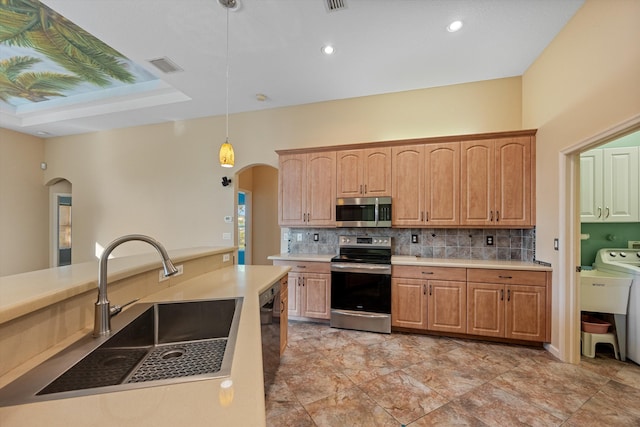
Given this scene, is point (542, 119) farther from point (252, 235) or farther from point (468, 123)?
point (252, 235)

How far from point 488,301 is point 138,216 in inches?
224

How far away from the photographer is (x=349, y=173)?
3549 millimetres

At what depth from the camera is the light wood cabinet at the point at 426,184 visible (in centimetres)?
320

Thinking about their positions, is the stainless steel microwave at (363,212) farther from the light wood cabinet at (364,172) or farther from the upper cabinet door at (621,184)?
the upper cabinet door at (621,184)

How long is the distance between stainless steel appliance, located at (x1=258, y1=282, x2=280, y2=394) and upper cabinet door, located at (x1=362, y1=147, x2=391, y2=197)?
6.35ft

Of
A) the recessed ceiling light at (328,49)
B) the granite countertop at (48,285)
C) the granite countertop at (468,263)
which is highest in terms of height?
the recessed ceiling light at (328,49)

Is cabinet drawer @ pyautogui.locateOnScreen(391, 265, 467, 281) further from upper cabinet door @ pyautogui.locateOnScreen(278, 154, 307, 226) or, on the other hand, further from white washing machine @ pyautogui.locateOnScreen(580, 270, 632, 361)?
upper cabinet door @ pyautogui.locateOnScreen(278, 154, 307, 226)

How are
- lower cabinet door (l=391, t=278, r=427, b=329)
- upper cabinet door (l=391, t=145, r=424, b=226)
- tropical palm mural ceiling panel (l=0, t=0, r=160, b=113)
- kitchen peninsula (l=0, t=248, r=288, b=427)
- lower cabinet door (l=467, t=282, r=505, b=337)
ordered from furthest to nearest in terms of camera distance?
upper cabinet door (l=391, t=145, r=424, b=226), lower cabinet door (l=391, t=278, r=427, b=329), lower cabinet door (l=467, t=282, r=505, b=337), tropical palm mural ceiling panel (l=0, t=0, r=160, b=113), kitchen peninsula (l=0, t=248, r=288, b=427)

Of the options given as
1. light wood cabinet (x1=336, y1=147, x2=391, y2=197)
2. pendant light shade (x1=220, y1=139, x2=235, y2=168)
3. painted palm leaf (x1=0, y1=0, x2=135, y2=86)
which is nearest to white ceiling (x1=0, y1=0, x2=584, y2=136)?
painted palm leaf (x1=0, y1=0, x2=135, y2=86)

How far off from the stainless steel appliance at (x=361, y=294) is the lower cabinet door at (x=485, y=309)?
35.4 inches

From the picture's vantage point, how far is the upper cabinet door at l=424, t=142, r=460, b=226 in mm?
3186

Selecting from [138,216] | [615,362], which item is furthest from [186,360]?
[138,216]

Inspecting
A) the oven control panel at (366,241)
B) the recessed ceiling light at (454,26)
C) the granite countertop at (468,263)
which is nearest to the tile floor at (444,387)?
the granite countertop at (468,263)

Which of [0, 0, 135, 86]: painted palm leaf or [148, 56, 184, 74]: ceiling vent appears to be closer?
[0, 0, 135, 86]: painted palm leaf
